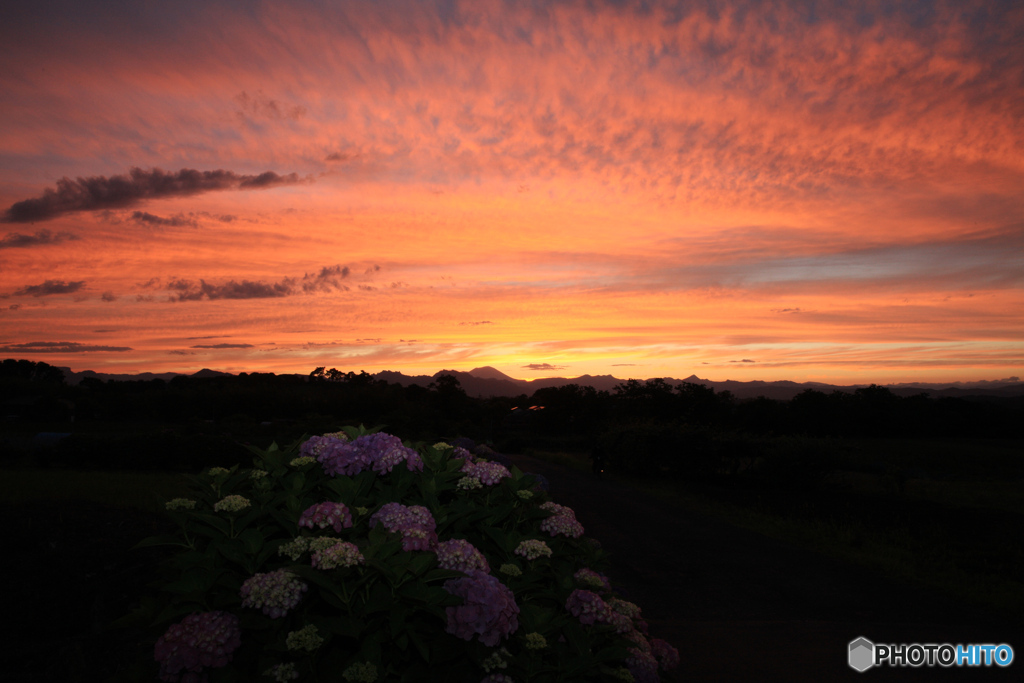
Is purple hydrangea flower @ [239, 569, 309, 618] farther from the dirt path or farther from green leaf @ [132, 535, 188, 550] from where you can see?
the dirt path

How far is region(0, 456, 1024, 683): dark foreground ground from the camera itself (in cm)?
488

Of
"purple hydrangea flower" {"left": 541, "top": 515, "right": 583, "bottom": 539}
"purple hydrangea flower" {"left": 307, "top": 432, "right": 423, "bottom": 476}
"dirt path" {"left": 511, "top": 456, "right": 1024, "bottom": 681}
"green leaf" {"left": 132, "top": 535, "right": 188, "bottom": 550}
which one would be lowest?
"dirt path" {"left": 511, "top": 456, "right": 1024, "bottom": 681}

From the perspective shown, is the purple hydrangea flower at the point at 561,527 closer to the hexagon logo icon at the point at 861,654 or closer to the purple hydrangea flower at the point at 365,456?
the purple hydrangea flower at the point at 365,456

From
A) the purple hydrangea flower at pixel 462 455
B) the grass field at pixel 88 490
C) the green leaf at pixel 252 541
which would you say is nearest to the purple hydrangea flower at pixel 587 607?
the purple hydrangea flower at pixel 462 455

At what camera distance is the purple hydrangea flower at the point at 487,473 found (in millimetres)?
3445

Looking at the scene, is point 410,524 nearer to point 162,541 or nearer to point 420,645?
point 420,645

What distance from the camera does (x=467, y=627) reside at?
2430 mm

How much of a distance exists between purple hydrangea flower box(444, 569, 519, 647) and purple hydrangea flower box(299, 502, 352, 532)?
603 millimetres

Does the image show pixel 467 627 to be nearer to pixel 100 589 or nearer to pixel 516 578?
pixel 516 578

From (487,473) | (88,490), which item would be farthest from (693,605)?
(88,490)

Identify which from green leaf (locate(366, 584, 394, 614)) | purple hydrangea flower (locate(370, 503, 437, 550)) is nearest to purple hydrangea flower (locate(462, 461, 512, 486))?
purple hydrangea flower (locate(370, 503, 437, 550))

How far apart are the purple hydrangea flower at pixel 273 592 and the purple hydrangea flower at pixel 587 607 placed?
131cm

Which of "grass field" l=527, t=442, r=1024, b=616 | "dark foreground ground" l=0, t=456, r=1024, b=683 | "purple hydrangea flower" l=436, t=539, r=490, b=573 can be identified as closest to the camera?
"purple hydrangea flower" l=436, t=539, r=490, b=573

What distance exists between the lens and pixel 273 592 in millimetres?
2377
